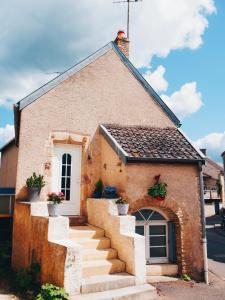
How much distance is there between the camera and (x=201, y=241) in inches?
352

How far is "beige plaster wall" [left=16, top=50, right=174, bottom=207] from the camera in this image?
365 inches

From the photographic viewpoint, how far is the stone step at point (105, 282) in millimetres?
6062

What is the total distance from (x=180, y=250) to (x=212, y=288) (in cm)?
132

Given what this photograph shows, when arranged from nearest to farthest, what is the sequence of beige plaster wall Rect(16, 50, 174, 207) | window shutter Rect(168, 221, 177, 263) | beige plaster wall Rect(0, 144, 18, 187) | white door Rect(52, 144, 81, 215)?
window shutter Rect(168, 221, 177, 263) < beige plaster wall Rect(16, 50, 174, 207) < white door Rect(52, 144, 81, 215) < beige plaster wall Rect(0, 144, 18, 187)

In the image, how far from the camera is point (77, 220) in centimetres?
941

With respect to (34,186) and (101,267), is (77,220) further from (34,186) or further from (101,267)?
(101,267)

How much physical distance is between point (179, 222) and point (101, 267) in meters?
3.22

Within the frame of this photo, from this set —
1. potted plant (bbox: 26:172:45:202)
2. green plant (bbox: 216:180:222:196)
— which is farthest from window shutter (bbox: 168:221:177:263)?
green plant (bbox: 216:180:222:196)

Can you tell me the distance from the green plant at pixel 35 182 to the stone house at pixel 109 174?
0.91 feet

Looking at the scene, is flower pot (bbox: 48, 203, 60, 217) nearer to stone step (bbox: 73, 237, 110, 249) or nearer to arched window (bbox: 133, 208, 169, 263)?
stone step (bbox: 73, 237, 110, 249)

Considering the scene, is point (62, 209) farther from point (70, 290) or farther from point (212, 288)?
point (212, 288)

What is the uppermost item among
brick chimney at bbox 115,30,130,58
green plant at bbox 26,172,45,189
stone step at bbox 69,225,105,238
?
brick chimney at bbox 115,30,130,58

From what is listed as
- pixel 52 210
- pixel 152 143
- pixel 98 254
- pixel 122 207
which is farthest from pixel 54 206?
pixel 152 143

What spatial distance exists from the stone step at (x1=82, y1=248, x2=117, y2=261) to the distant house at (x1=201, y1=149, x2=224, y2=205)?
103 ft
